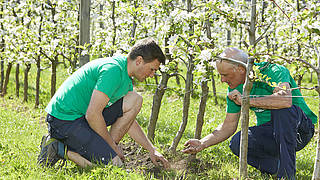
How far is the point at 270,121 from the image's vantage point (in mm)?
3637

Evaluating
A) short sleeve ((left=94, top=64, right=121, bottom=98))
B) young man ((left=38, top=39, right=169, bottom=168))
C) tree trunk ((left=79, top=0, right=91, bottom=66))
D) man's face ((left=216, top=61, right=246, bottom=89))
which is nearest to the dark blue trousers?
man's face ((left=216, top=61, right=246, bottom=89))

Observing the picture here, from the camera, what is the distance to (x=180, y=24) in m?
3.49

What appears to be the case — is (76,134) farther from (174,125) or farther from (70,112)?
(174,125)

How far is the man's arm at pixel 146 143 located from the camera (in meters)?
3.32

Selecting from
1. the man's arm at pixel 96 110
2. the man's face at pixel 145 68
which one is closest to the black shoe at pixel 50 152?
the man's arm at pixel 96 110

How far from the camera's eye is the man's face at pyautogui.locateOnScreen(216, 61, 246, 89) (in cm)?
321

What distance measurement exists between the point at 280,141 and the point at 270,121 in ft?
1.41

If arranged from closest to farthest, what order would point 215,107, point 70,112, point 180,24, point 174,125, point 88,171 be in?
point 88,171, point 70,112, point 180,24, point 174,125, point 215,107

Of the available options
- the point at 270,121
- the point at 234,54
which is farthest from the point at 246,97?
the point at 270,121

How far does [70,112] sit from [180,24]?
1.45 m

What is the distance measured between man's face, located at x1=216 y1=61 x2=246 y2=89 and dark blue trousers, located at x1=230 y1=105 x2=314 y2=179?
1.58 feet

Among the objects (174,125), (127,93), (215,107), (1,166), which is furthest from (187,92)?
(215,107)

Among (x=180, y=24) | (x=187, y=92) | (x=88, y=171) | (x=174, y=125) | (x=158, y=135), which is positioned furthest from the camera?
(x=174, y=125)

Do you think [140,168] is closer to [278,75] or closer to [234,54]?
[234,54]
